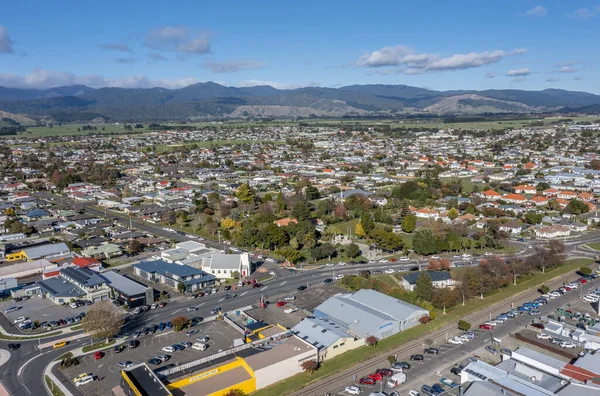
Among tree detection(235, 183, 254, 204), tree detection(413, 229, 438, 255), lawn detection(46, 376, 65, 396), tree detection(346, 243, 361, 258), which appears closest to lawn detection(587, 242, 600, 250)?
tree detection(413, 229, 438, 255)

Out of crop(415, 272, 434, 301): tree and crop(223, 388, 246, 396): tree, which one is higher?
crop(415, 272, 434, 301): tree

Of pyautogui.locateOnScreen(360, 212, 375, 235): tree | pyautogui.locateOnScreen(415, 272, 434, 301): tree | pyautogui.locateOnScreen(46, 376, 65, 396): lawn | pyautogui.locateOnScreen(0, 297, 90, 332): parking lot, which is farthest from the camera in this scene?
pyautogui.locateOnScreen(360, 212, 375, 235): tree

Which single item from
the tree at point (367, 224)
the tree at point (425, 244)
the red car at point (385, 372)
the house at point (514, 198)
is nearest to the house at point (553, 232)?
the house at point (514, 198)

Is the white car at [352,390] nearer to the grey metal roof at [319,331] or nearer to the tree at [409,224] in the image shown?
the grey metal roof at [319,331]

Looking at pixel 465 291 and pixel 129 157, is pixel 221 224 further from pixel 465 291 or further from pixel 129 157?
pixel 129 157

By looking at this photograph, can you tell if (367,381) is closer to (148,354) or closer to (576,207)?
(148,354)

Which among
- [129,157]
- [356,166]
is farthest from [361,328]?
[129,157]

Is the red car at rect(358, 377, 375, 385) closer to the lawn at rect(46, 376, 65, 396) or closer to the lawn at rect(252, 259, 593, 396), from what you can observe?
the lawn at rect(252, 259, 593, 396)

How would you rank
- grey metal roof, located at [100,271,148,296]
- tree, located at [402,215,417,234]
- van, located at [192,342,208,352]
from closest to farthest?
van, located at [192,342,208,352]
grey metal roof, located at [100,271,148,296]
tree, located at [402,215,417,234]

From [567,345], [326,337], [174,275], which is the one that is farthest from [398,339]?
[174,275]
